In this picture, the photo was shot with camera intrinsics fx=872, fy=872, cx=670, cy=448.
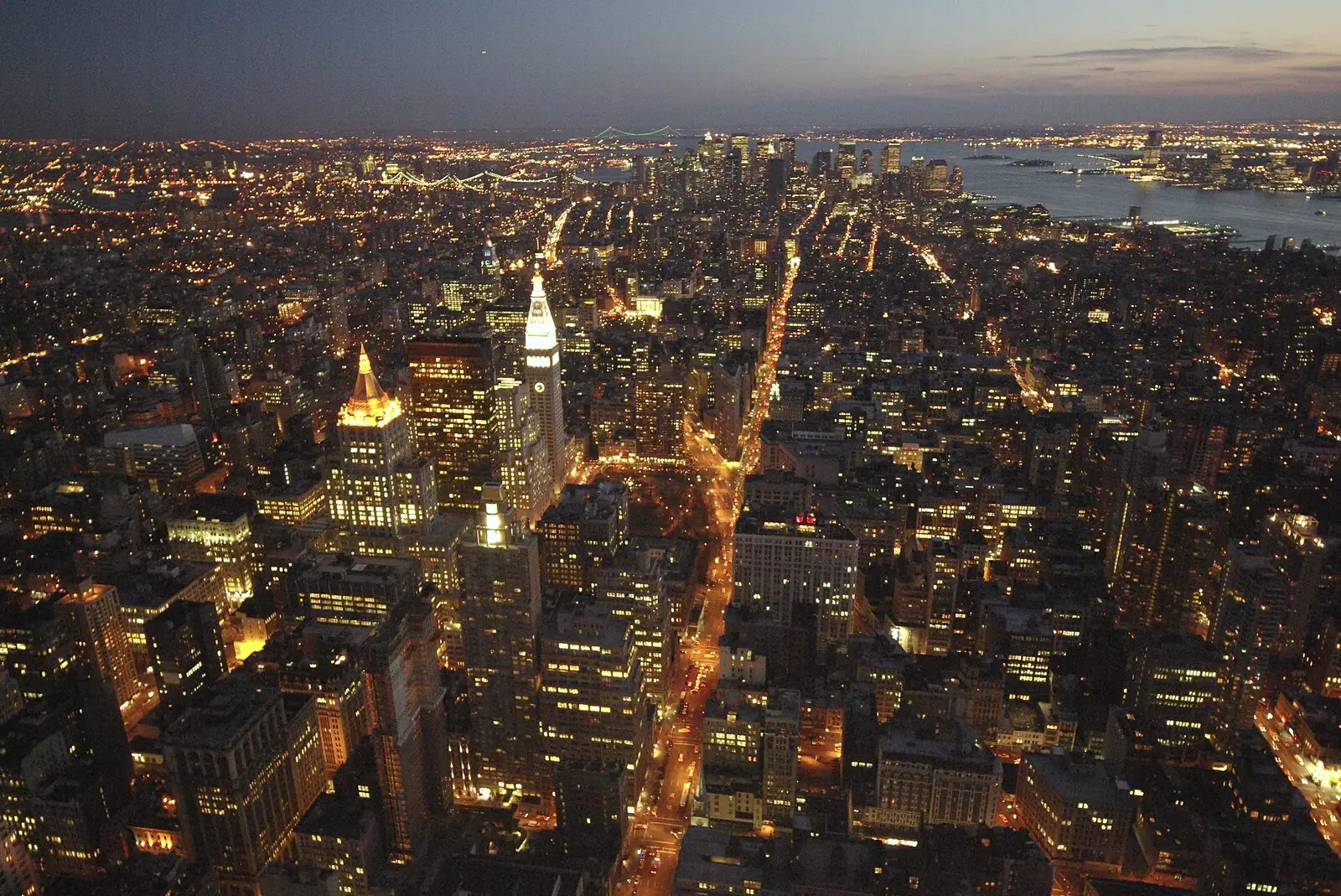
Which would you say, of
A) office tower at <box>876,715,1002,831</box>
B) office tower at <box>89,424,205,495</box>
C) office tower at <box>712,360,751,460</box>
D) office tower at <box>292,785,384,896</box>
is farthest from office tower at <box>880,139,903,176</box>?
office tower at <box>292,785,384,896</box>

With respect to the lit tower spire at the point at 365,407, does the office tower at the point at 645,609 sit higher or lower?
lower

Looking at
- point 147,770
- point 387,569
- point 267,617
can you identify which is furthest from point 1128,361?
point 147,770

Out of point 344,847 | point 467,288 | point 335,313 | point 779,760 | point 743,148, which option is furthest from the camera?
point 743,148

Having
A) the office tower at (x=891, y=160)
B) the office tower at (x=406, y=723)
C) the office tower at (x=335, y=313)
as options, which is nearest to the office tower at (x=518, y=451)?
the office tower at (x=406, y=723)

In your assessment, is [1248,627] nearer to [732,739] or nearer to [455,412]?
[732,739]

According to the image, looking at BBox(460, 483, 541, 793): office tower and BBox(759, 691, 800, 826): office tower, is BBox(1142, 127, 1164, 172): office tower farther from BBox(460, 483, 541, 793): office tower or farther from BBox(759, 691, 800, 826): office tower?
BBox(460, 483, 541, 793): office tower

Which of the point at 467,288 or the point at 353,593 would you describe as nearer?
the point at 353,593

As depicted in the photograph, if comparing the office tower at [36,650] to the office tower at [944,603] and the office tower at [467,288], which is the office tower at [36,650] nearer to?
the office tower at [944,603]

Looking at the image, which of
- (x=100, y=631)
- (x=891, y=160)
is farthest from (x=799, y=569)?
(x=891, y=160)
